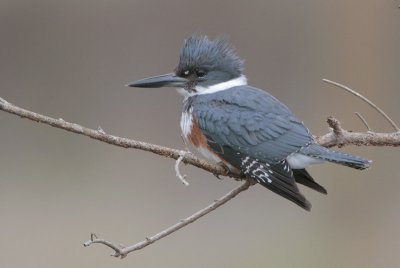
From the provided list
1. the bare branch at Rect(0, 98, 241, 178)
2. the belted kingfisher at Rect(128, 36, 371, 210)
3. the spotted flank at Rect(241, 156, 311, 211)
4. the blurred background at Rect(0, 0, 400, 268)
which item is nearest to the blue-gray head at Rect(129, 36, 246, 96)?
the belted kingfisher at Rect(128, 36, 371, 210)

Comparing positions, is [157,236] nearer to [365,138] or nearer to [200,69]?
[365,138]

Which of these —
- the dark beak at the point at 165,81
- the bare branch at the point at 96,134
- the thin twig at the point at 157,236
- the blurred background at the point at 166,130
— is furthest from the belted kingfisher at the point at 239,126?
the blurred background at the point at 166,130

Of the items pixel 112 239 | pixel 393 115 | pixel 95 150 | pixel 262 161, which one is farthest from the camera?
pixel 95 150

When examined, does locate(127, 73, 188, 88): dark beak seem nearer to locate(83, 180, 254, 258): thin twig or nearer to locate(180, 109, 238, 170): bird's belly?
locate(180, 109, 238, 170): bird's belly

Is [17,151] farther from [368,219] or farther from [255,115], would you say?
[255,115]

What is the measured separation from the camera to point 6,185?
4484 millimetres

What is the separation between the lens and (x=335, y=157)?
216cm

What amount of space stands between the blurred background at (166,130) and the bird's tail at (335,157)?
178cm

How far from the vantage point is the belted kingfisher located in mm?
2191

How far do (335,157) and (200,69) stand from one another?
54 cm

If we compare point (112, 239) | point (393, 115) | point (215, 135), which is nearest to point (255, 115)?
point (215, 135)

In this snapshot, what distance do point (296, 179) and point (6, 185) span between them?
2510 millimetres

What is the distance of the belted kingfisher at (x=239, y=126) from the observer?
219cm

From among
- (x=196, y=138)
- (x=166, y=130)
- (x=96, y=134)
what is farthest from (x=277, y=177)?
(x=166, y=130)
